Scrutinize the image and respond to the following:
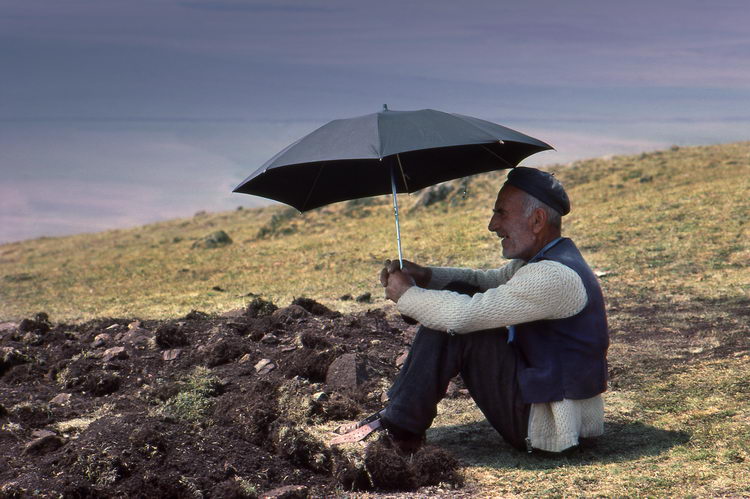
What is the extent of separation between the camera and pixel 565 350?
4.17 m

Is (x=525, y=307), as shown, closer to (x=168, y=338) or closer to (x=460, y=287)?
(x=460, y=287)

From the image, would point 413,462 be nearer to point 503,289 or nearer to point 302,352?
point 503,289

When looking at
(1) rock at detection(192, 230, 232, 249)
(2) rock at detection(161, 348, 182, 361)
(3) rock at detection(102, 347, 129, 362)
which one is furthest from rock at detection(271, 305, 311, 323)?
(1) rock at detection(192, 230, 232, 249)

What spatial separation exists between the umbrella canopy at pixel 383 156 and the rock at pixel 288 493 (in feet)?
5.56

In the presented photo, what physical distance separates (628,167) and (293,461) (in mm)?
22274

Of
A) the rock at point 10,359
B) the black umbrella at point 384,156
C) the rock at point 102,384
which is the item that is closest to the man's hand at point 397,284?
the black umbrella at point 384,156

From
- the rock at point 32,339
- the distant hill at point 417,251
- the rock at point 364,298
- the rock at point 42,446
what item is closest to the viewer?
the rock at point 42,446

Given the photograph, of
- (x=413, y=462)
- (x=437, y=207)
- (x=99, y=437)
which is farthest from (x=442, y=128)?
(x=437, y=207)

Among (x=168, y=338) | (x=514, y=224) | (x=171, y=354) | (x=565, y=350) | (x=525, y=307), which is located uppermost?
(x=514, y=224)

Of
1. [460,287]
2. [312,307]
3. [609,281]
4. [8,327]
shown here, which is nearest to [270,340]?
[312,307]

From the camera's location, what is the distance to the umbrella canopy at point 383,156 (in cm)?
421

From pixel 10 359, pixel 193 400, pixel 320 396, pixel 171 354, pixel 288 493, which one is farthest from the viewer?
pixel 10 359

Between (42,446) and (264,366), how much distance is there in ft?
6.92

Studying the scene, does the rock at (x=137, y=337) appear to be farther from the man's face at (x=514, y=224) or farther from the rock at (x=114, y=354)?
the man's face at (x=514, y=224)
